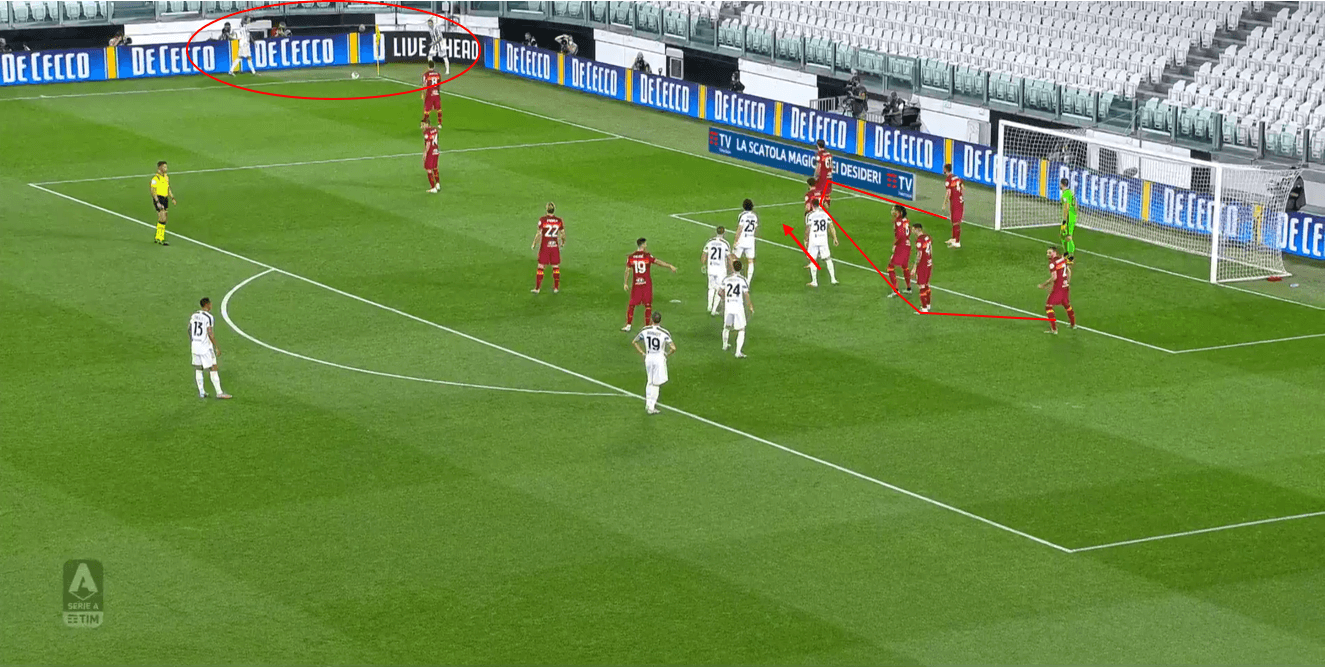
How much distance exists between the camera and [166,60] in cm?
6184

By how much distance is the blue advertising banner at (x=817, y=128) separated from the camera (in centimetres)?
5053

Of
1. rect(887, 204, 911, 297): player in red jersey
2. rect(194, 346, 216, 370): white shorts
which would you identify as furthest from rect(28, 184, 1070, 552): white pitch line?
rect(887, 204, 911, 297): player in red jersey

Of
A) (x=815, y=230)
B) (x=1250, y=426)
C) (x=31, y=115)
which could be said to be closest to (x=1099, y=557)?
(x=1250, y=426)

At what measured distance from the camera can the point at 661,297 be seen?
36062 millimetres

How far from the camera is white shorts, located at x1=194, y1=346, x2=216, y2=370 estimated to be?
28938 millimetres

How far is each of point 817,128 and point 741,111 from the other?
338 cm

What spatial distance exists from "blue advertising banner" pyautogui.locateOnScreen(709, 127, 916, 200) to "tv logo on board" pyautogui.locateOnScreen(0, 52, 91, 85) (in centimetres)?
2148

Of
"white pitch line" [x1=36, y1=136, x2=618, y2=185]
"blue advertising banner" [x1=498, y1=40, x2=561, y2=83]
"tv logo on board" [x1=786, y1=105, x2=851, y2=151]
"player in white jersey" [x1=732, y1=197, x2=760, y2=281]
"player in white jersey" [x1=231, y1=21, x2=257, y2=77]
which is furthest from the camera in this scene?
"player in white jersey" [x1=231, y1=21, x2=257, y2=77]

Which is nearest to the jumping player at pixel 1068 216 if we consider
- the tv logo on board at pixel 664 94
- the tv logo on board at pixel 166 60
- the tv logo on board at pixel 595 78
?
the tv logo on board at pixel 664 94

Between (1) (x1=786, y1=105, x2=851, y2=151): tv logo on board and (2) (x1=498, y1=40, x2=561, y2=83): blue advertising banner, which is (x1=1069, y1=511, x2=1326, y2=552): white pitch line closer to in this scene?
(1) (x1=786, y1=105, x2=851, y2=151): tv logo on board

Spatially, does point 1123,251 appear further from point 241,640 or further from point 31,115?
point 31,115

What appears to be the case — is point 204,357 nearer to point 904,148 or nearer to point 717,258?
point 717,258

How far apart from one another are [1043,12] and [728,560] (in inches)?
1392

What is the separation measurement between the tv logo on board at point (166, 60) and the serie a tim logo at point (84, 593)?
136ft
